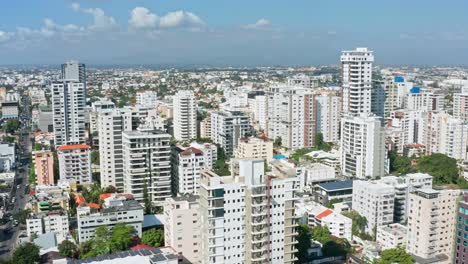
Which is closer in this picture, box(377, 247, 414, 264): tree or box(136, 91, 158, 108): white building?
box(377, 247, 414, 264): tree

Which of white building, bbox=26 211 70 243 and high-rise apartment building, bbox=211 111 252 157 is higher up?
high-rise apartment building, bbox=211 111 252 157

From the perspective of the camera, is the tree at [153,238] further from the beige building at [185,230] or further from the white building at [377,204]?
the white building at [377,204]

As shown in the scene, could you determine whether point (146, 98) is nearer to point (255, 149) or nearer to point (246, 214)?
point (255, 149)

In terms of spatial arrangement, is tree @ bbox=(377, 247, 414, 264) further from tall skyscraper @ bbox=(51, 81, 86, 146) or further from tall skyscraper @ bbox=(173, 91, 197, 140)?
tall skyscraper @ bbox=(51, 81, 86, 146)

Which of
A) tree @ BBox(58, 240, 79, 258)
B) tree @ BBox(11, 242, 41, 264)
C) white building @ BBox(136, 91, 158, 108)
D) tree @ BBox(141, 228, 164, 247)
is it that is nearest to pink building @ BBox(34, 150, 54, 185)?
tree @ BBox(58, 240, 79, 258)

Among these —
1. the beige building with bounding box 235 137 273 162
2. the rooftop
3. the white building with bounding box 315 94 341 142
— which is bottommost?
the rooftop

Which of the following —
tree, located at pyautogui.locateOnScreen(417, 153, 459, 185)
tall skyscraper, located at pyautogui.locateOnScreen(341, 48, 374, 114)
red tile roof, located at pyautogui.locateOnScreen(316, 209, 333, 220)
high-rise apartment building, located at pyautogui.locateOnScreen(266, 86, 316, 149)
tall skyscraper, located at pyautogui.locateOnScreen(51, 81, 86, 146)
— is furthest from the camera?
high-rise apartment building, located at pyautogui.locateOnScreen(266, 86, 316, 149)
